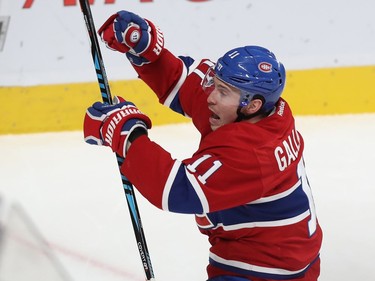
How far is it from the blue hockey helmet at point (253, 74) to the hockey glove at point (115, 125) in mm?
224

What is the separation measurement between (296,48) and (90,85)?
3.32ft

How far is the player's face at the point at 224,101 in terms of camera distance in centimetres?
166

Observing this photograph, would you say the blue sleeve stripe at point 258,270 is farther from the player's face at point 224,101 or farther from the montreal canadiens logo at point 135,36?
the montreal canadiens logo at point 135,36

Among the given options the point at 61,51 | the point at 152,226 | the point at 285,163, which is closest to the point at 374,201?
the point at 152,226

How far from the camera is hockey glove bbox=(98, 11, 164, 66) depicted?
1.87 metres

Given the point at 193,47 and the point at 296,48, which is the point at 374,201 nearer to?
the point at 296,48

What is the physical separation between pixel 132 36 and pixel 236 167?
527mm

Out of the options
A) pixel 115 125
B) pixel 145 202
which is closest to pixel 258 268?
pixel 115 125

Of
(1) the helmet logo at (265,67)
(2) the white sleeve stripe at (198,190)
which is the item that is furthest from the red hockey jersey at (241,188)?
(1) the helmet logo at (265,67)

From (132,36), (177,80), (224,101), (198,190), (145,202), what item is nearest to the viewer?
(198,190)

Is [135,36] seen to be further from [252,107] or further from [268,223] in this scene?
[268,223]

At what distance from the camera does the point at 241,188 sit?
1.58m

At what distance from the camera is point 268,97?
5.47ft

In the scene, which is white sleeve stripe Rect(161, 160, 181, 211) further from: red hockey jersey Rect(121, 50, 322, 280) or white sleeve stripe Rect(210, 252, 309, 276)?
white sleeve stripe Rect(210, 252, 309, 276)
